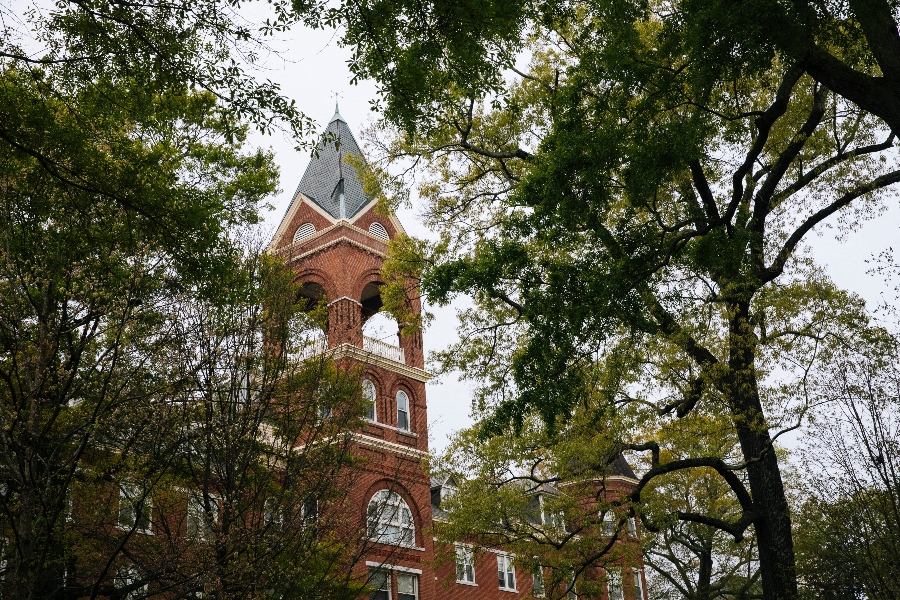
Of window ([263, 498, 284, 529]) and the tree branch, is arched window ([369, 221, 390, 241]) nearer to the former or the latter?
the tree branch

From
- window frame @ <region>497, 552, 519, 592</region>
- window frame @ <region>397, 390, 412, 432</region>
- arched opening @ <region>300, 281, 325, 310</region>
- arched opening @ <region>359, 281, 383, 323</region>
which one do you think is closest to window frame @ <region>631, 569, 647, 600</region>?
window frame @ <region>497, 552, 519, 592</region>

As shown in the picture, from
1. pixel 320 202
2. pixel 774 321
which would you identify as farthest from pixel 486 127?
pixel 320 202

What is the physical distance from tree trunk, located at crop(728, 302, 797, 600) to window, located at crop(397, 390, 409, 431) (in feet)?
57.7

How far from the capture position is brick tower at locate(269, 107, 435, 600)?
29.8 meters

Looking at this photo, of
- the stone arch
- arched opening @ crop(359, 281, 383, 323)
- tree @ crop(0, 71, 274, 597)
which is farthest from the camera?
arched opening @ crop(359, 281, 383, 323)

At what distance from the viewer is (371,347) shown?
32531 mm

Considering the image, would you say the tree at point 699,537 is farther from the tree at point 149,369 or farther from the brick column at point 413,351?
the tree at point 149,369

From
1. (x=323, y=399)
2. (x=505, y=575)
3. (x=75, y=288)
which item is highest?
(x=323, y=399)

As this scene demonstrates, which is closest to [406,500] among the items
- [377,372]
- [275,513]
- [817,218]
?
[377,372]

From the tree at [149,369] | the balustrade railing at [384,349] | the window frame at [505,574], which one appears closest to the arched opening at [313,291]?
the balustrade railing at [384,349]

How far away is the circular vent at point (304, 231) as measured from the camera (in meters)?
35.0

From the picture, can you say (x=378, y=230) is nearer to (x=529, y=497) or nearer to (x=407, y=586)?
(x=407, y=586)

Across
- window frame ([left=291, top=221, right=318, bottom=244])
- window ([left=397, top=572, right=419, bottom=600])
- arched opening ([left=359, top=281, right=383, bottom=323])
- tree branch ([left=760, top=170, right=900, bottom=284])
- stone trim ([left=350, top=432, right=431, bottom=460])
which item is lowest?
window ([left=397, top=572, right=419, bottom=600])

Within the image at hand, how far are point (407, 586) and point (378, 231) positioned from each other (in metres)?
14.2
